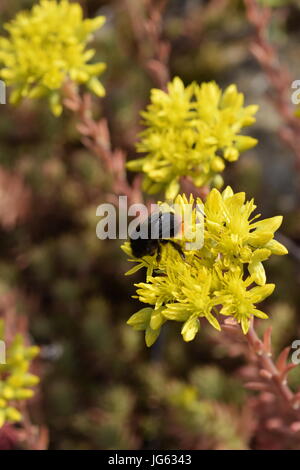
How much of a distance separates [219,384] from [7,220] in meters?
1.02

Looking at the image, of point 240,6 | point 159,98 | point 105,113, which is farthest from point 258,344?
point 240,6

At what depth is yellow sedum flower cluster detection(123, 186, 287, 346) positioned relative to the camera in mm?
907

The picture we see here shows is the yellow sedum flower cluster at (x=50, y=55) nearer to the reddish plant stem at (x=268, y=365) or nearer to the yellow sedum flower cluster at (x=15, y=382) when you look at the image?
the yellow sedum flower cluster at (x=15, y=382)

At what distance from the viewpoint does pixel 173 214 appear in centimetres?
94

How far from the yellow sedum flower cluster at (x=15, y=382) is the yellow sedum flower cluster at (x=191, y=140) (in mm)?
558

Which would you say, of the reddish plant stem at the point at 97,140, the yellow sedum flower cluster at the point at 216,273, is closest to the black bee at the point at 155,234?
the yellow sedum flower cluster at the point at 216,273

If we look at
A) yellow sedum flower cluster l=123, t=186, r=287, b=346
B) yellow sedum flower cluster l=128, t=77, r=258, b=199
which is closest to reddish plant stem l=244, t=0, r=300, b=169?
yellow sedum flower cluster l=128, t=77, r=258, b=199

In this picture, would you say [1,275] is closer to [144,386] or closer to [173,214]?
[144,386]

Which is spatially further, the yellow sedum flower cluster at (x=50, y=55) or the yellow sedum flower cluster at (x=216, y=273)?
the yellow sedum flower cluster at (x=50, y=55)

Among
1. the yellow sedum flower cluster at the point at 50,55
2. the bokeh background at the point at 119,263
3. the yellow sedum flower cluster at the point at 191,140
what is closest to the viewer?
the yellow sedum flower cluster at the point at 191,140

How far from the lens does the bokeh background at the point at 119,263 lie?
5.74 feet

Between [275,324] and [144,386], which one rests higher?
[275,324]

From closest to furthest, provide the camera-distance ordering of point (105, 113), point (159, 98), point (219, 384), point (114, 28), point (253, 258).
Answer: point (253, 258) → point (159, 98) → point (219, 384) → point (105, 113) → point (114, 28)

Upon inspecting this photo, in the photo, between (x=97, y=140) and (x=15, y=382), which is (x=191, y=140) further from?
(x=15, y=382)
